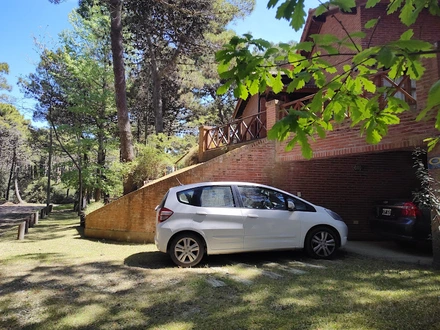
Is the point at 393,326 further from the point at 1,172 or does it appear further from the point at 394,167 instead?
the point at 1,172

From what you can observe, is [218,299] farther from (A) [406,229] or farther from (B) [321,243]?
(A) [406,229]

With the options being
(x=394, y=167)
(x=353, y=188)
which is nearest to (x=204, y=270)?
(x=353, y=188)

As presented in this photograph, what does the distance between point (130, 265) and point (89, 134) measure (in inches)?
564

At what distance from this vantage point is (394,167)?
9.15 m

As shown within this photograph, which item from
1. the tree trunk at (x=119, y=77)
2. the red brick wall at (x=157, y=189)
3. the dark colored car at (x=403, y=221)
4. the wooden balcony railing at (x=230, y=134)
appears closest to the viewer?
the dark colored car at (x=403, y=221)

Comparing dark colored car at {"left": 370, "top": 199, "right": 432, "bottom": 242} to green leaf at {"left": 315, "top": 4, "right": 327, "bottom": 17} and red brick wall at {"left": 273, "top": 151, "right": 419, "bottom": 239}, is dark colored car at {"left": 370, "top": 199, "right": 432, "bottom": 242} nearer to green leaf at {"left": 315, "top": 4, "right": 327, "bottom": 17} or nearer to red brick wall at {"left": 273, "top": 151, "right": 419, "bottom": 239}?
red brick wall at {"left": 273, "top": 151, "right": 419, "bottom": 239}

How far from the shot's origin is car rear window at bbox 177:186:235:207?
237 inches

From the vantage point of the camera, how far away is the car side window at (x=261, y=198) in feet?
20.5

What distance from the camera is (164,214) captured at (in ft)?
19.1

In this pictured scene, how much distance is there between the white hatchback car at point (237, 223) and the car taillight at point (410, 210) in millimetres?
1201

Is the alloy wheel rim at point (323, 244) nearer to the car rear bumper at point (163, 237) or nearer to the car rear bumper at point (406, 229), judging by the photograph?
the car rear bumper at point (406, 229)

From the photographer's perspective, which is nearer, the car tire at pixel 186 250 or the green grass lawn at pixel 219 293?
the green grass lawn at pixel 219 293

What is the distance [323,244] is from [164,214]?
3234 millimetres

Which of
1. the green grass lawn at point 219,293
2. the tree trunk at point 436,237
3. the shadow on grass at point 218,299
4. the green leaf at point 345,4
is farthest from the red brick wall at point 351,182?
the green leaf at point 345,4
